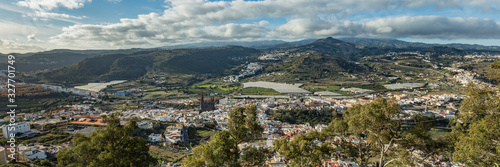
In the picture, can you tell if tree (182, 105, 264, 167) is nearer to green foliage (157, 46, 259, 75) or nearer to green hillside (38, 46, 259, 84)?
green hillside (38, 46, 259, 84)

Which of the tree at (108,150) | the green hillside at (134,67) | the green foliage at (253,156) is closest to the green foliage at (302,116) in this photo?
the green foliage at (253,156)

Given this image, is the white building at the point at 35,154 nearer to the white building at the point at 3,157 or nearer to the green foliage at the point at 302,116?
the white building at the point at 3,157

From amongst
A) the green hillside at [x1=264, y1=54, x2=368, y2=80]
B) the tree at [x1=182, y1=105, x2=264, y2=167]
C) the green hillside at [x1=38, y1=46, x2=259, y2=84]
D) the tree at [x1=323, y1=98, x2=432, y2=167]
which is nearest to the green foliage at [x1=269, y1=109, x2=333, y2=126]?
the tree at [x1=323, y1=98, x2=432, y2=167]

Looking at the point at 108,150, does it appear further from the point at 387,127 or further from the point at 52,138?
the point at 52,138

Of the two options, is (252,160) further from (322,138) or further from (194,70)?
(194,70)

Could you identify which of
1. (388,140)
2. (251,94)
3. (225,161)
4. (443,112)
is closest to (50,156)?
(225,161)

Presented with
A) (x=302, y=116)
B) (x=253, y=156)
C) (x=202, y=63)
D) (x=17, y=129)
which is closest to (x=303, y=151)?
(x=253, y=156)

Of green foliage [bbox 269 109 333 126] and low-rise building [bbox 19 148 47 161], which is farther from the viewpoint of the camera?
green foliage [bbox 269 109 333 126]
